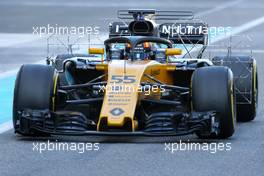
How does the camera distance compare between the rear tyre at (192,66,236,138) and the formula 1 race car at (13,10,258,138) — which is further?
the rear tyre at (192,66,236,138)

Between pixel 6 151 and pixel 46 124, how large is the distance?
75 centimetres

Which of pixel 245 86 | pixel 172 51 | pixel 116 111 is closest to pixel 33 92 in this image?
pixel 116 111

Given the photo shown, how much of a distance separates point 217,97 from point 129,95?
970mm

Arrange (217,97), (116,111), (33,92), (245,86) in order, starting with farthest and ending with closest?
(245,86) → (33,92) → (217,97) → (116,111)

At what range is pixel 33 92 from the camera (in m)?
13.4

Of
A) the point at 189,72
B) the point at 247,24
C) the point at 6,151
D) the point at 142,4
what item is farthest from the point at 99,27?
the point at 6,151

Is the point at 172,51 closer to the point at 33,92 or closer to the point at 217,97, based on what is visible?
the point at 217,97

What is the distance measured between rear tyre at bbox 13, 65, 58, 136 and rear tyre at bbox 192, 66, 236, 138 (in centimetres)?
161

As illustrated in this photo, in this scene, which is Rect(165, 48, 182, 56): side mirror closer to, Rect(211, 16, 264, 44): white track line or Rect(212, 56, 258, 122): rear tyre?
Rect(212, 56, 258, 122): rear tyre

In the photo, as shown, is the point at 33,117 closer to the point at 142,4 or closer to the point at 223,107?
the point at 223,107

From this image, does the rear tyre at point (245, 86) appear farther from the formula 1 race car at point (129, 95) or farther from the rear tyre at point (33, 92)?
the rear tyre at point (33, 92)

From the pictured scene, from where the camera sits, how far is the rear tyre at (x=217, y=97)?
43.3ft

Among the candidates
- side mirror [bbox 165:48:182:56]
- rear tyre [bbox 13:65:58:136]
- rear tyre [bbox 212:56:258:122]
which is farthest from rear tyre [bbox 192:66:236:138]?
rear tyre [bbox 212:56:258:122]

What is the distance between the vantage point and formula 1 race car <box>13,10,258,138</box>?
1302 centimetres
